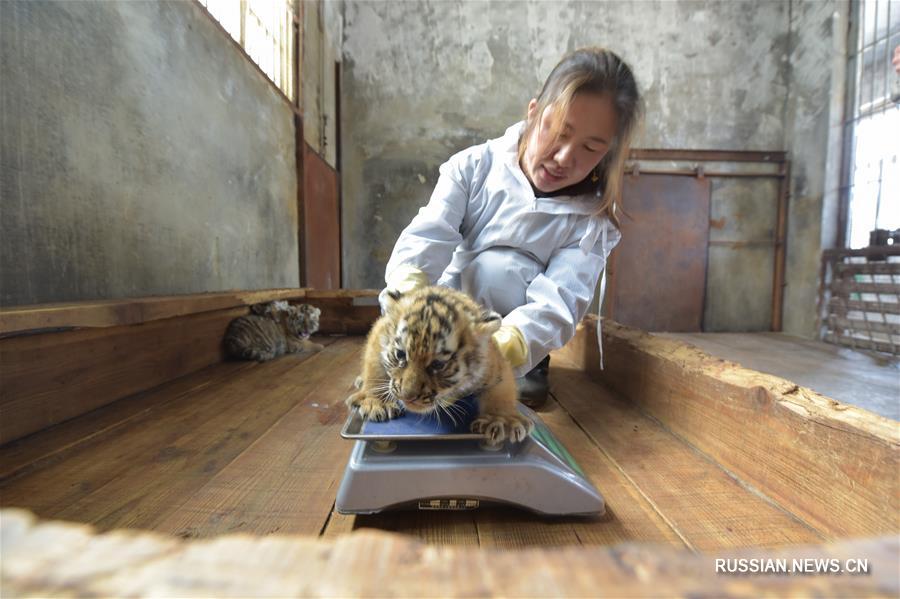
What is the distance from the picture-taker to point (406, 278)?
171 cm

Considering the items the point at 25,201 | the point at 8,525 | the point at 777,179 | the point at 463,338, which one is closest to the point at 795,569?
the point at 8,525

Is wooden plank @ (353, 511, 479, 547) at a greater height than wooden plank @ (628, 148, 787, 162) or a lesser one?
lesser

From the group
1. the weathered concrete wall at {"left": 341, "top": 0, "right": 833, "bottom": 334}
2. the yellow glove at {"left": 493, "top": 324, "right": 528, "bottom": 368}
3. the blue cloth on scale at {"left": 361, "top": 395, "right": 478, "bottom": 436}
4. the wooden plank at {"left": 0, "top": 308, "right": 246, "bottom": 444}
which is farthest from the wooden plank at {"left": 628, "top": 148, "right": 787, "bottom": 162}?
the wooden plank at {"left": 0, "top": 308, "right": 246, "bottom": 444}

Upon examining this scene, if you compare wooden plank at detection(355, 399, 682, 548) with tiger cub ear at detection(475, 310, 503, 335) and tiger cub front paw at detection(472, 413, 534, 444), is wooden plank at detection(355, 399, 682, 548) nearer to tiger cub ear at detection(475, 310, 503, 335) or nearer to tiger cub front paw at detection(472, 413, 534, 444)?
tiger cub front paw at detection(472, 413, 534, 444)

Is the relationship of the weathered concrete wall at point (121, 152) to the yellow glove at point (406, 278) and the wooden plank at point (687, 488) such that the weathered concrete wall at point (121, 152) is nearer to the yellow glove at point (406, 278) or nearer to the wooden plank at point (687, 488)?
the yellow glove at point (406, 278)

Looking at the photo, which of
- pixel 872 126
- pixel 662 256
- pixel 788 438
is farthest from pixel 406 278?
pixel 872 126

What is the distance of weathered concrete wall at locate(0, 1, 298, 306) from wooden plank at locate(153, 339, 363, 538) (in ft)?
3.11

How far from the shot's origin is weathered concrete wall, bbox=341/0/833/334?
5785 millimetres

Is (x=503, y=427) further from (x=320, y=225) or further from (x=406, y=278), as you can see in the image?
(x=320, y=225)

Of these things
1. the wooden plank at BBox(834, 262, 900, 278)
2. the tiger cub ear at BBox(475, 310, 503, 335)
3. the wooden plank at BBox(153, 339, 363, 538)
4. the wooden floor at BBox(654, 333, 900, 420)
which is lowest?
the wooden floor at BBox(654, 333, 900, 420)

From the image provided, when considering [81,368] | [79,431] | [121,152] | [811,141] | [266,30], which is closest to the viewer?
[79,431]

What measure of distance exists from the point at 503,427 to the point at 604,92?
4.55 feet

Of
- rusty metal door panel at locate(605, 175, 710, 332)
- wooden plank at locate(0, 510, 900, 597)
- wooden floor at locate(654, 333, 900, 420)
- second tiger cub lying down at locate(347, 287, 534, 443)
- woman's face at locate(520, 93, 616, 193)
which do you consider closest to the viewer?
wooden plank at locate(0, 510, 900, 597)

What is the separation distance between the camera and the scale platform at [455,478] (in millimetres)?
1017
